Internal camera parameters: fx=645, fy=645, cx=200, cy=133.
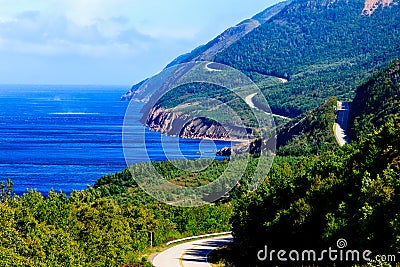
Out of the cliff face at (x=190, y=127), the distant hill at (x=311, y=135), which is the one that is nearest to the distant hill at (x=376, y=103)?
the distant hill at (x=311, y=135)

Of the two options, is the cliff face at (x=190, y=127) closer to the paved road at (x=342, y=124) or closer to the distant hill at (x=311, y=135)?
the distant hill at (x=311, y=135)

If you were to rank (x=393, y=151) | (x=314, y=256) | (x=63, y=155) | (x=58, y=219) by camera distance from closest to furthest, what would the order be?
(x=314, y=256)
(x=393, y=151)
(x=58, y=219)
(x=63, y=155)

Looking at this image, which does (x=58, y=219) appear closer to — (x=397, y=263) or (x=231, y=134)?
(x=397, y=263)

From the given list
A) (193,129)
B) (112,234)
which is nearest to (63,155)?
(193,129)

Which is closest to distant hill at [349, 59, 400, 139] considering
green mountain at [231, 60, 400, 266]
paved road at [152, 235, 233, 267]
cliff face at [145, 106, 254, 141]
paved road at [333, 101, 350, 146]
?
paved road at [333, 101, 350, 146]

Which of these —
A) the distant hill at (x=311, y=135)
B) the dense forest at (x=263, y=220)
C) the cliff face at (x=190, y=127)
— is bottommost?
the dense forest at (x=263, y=220)

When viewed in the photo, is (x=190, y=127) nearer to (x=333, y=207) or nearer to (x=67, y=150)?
(x=67, y=150)
